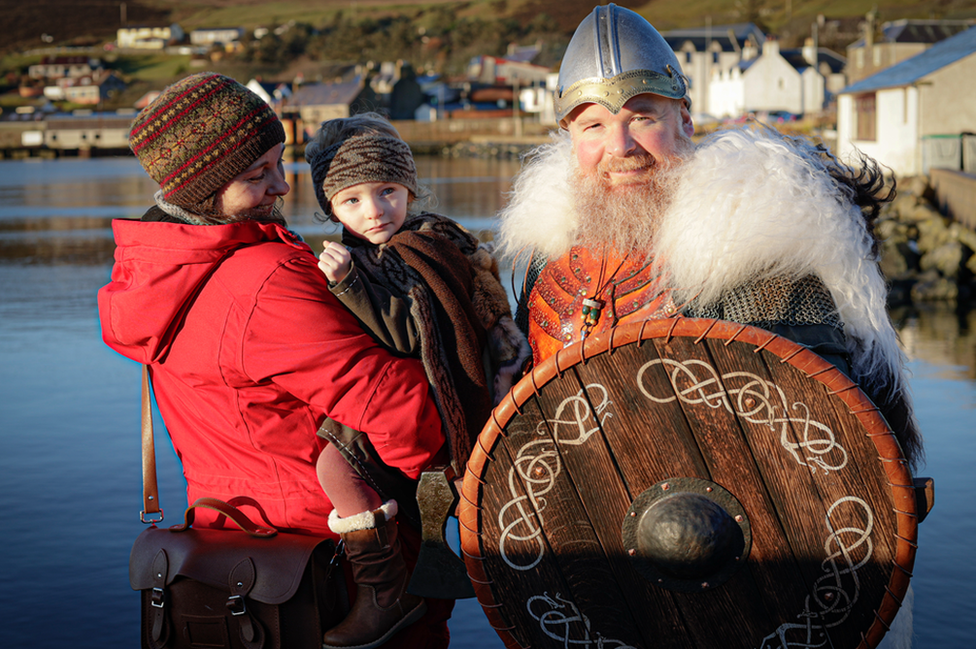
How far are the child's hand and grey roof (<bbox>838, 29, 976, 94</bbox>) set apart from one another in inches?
785

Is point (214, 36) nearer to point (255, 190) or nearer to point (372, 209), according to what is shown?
point (372, 209)

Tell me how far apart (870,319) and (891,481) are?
53 centimetres

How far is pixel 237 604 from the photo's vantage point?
1.99m

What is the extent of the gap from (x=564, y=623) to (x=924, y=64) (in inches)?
863

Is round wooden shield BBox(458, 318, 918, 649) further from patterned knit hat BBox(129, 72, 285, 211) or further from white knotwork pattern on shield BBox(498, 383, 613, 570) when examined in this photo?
patterned knit hat BBox(129, 72, 285, 211)

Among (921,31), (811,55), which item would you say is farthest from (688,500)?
(811,55)

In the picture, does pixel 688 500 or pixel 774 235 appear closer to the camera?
pixel 688 500

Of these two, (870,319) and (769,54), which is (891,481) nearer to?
(870,319)

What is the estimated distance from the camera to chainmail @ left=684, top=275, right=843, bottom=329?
2.00 meters

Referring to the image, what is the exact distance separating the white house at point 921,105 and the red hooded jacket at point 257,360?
17546 mm

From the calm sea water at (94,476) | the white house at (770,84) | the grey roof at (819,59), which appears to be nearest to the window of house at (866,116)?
the calm sea water at (94,476)

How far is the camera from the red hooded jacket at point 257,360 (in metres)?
1.94

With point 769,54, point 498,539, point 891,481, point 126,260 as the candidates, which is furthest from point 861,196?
point 769,54

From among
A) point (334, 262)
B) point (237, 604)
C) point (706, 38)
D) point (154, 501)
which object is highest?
point (706, 38)
